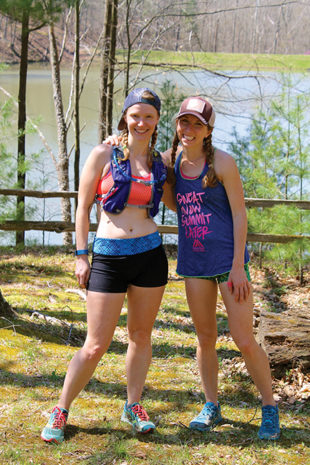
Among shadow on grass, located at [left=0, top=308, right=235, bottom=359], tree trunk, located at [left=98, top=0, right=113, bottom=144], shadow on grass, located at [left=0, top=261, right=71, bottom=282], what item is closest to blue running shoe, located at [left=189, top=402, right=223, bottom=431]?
shadow on grass, located at [left=0, top=308, right=235, bottom=359]

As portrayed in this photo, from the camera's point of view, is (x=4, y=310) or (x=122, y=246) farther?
(x=4, y=310)

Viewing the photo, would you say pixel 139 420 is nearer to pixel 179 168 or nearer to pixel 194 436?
pixel 194 436

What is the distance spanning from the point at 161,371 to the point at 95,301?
1.57m

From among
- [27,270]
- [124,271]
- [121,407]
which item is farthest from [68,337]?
[27,270]

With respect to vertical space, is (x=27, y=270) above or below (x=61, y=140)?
below

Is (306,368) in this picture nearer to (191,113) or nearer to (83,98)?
(191,113)

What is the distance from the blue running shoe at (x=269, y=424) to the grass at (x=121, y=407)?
5cm

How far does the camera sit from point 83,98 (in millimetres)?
24859

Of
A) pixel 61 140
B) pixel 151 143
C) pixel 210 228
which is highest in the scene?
pixel 151 143

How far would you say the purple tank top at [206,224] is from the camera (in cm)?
261

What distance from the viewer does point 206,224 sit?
2.62 m

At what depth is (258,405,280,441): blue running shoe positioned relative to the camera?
280cm

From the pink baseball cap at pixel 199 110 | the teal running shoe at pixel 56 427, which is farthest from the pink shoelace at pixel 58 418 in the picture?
the pink baseball cap at pixel 199 110

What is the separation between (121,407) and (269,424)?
87 centimetres
